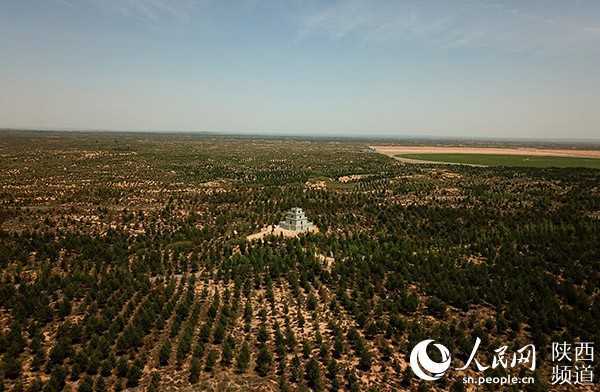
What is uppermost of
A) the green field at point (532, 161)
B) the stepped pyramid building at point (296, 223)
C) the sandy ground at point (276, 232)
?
the green field at point (532, 161)

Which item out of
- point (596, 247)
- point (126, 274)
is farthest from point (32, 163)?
point (596, 247)

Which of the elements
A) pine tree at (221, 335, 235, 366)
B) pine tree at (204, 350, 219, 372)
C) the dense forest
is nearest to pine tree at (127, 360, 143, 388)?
the dense forest

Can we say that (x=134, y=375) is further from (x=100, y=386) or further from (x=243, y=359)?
(x=243, y=359)

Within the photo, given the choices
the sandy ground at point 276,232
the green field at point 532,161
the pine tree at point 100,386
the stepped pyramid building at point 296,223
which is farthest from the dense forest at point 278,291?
the green field at point 532,161

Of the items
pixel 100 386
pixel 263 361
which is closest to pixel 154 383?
pixel 100 386

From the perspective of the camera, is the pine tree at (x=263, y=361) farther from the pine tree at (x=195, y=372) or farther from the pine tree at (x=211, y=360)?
the pine tree at (x=195, y=372)

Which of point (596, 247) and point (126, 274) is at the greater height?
point (596, 247)

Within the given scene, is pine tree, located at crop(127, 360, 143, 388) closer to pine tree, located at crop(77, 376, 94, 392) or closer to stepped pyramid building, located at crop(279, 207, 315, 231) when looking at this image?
pine tree, located at crop(77, 376, 94, 392)

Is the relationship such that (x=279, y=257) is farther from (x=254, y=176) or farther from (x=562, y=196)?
(x=254, y=176)
